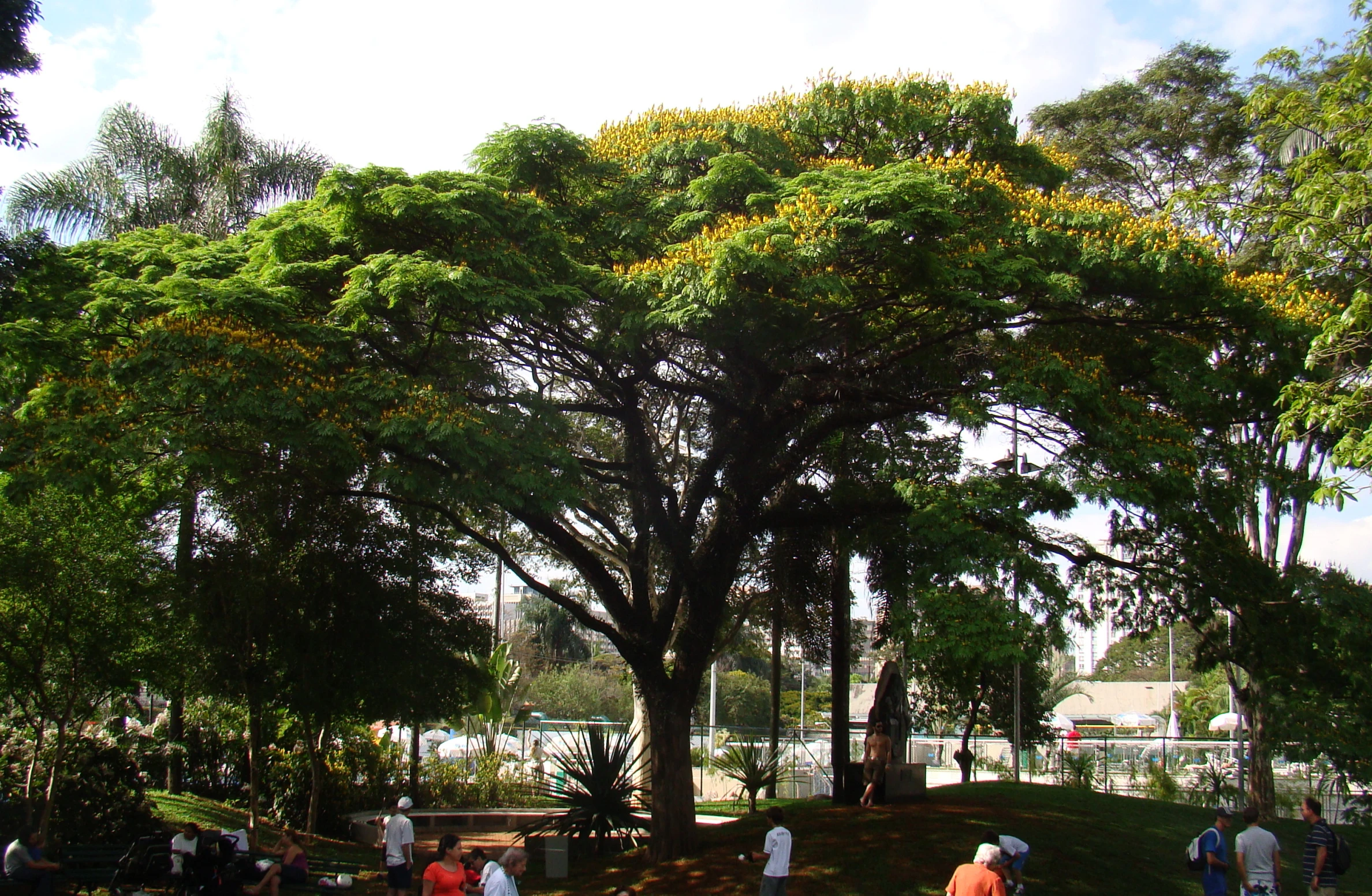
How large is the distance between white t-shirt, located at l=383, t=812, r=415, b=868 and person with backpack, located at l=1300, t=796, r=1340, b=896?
9226 millimetres

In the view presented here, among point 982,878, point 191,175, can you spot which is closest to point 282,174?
point 191,175

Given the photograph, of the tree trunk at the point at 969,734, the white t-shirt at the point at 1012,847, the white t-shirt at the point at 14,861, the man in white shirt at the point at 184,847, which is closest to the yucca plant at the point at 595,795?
the man in white shirt at the point at 184,847

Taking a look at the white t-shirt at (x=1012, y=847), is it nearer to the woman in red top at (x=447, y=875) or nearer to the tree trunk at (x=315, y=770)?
the woman in red top at (x=447, y=875)

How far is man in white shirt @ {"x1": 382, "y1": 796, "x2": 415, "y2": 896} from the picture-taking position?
40.0 ft

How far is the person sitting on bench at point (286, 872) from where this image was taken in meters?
12.4

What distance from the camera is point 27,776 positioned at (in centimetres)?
1619

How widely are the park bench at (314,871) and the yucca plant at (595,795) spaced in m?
3.26

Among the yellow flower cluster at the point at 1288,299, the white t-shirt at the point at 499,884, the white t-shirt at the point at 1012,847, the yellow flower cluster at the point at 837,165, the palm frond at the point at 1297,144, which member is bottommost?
the white t-shirt at the point at 1012,847

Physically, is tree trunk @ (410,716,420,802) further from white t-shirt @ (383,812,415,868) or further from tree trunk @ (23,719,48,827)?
white t-shirt @ (383,812,415,868)

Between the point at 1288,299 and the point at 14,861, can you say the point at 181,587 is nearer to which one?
the point at 14,861

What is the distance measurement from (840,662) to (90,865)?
35.9ft

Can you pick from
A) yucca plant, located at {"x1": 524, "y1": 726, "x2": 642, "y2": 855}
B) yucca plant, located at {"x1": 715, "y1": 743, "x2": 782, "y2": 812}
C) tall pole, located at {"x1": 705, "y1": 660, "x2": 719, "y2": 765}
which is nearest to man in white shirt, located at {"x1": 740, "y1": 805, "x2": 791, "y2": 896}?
yucca plant, located at {"x1": 524, "y1": 726, "x2": 642, "y2": 855}

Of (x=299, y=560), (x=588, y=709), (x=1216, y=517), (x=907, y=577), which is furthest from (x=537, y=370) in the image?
(x=588, y=709)

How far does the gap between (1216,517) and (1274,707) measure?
229 centimetres
